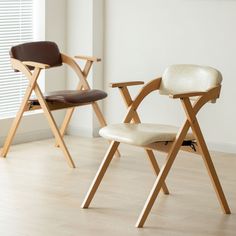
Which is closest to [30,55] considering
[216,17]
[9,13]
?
[9,13]

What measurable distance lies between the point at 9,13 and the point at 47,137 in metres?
1.17

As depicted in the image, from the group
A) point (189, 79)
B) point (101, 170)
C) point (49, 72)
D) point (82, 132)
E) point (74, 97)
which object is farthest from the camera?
point (82, 132)

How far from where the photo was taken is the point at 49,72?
6.91m

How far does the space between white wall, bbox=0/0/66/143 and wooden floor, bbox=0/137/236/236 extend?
0.23 m

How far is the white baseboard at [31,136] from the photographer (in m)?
6.64

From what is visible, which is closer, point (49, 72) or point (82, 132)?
point (49, 72)

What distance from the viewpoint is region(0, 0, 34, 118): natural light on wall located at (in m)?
6.52

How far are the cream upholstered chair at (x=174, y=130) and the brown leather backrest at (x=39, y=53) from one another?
1334 mm

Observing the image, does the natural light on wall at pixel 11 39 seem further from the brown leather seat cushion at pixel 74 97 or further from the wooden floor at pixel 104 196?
the brown leather seat cushion at pixel 74 97

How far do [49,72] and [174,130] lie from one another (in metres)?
2.50

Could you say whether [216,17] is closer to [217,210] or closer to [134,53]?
[134,53]

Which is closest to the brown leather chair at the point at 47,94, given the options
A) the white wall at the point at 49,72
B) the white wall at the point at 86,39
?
the white wall at the point at 49,72

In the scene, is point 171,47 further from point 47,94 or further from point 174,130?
point 174,130

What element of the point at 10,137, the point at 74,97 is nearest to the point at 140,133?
the point at 74,97
